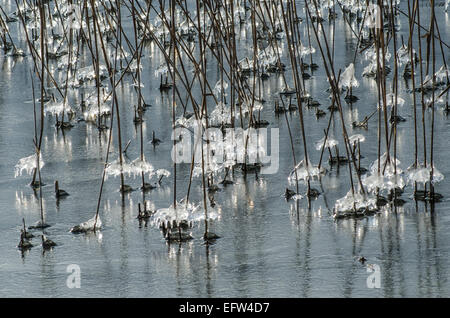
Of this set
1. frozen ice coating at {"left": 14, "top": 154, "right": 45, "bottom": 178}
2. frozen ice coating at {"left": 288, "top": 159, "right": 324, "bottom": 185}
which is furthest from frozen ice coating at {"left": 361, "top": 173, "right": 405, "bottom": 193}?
frozen ice coating at {"left": 14, "top": 154, "right": 45, "bottom": 178}

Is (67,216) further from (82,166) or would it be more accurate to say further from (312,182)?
(312,182)

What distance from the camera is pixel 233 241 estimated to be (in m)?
2.59

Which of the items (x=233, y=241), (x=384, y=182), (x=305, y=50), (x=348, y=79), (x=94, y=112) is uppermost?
(x=305, y=50)

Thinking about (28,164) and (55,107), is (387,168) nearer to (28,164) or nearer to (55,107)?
(28,164)

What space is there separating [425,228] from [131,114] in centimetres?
174

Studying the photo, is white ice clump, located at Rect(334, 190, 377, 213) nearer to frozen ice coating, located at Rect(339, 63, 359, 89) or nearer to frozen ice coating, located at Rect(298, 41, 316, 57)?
frozen ice coating, located at Rect(339, 63, 359, 89)

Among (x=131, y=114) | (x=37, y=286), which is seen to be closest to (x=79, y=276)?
(x=37, y=286)

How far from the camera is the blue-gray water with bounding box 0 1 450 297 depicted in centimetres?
229

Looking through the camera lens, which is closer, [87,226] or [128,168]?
[87,226]

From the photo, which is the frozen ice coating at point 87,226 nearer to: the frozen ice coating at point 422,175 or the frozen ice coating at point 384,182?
the frozen ice coating at point 384,182

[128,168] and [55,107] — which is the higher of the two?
[55,107]

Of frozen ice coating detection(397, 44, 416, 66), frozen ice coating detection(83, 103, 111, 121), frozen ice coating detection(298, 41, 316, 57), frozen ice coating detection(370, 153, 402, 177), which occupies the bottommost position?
frozen ice coating detection(370, 153, 402, 177)

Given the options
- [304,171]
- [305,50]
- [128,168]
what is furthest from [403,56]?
[128,168]
